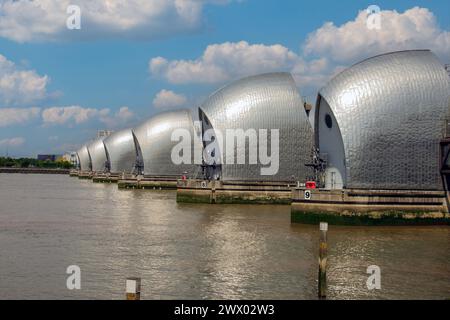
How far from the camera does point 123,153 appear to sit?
94.6 meters

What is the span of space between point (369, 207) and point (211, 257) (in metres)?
13.0

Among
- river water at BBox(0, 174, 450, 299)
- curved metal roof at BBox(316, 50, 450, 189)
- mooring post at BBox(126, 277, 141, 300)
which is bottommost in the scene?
river water at BBox(0, 174, 450, 299)

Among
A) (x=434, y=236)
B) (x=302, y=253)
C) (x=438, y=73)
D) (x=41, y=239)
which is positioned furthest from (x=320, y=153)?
(x=41, y=239)

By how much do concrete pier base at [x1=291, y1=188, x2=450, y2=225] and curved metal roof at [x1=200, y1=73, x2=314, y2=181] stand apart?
17.6 m

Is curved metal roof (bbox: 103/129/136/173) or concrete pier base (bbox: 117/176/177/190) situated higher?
curved metal roof (bbox: 103/129/136/173)

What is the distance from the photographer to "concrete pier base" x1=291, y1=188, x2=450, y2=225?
31875mm

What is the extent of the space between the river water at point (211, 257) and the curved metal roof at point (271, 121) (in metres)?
14.2

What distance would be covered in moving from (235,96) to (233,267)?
32948mm

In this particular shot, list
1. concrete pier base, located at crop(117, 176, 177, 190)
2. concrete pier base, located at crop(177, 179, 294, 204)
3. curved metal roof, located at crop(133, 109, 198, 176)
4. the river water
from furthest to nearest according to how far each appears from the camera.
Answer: curved metal roof, located at crop(133, 109, 198, 176) < concrete pier base, located at crop(117, 176, 177, 190) < concrete pier base, located at crop(177, 179, 294, 204) < the river water

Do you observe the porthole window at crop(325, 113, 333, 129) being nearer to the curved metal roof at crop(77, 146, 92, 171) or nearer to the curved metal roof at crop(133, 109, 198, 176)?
the curved metal roof at crop(133, 109, 198, 176)

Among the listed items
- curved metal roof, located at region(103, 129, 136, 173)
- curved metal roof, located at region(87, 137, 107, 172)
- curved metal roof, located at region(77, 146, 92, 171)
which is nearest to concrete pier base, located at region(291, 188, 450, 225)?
curved metal roof, located at region(103, 129, 136, 173)

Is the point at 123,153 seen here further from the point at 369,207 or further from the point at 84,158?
the point at 369,207

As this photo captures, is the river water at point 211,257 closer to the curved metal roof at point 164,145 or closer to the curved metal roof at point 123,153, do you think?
the curved metal roof at point 164,145

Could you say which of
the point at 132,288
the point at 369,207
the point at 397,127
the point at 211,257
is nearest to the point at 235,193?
the point at 397,127
